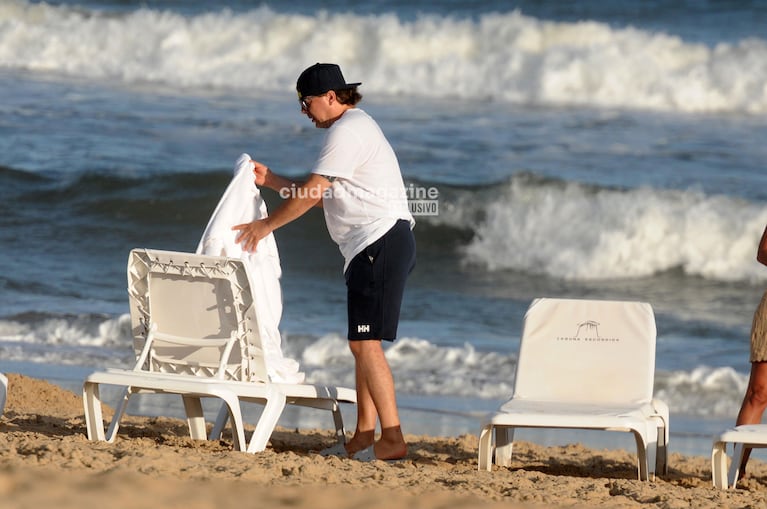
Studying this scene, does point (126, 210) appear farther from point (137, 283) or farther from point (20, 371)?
point (137, 283)

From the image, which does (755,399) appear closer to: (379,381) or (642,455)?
(642,455)

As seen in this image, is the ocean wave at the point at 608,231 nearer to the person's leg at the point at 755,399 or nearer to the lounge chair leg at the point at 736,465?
the person's leg at the point at 755,399

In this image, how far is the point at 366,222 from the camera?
5.57 m

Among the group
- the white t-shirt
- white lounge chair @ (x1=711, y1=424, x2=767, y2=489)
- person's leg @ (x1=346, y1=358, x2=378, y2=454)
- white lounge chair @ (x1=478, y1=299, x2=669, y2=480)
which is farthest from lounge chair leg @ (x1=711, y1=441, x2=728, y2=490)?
the white t-shirt

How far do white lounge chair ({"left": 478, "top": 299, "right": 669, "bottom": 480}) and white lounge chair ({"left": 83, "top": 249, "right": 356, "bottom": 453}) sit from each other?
946 millimetres

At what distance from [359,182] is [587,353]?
154 centimetres

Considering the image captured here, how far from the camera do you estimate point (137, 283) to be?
5.91m

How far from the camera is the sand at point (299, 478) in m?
4.03

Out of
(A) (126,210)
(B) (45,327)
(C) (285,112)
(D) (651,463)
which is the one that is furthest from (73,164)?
(D) (651,463)

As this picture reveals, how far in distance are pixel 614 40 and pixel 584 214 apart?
352 inches

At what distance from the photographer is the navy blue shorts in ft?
18.1

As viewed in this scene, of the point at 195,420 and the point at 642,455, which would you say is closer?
the point at 642,455

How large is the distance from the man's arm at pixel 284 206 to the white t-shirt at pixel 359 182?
2.7 inches

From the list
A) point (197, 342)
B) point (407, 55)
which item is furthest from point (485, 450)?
point (407, 55)
